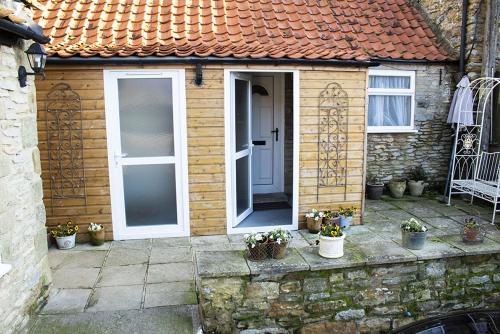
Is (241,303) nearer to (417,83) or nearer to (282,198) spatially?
(282,198)

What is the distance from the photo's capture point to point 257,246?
15.1 ft

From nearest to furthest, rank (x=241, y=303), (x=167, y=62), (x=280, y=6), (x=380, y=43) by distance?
(x=241, y=303) → (x=167, y=62) → (x=280, y=6) → (x=380, y=43)

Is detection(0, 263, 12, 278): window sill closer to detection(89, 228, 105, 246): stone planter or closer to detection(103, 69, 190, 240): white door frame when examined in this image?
detection(89, 228, 105, 246): stone planter

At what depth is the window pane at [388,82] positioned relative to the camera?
831cm

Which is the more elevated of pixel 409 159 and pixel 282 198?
pixel 409 159

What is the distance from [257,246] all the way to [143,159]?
238cm

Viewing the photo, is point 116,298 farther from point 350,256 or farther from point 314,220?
point 314,220

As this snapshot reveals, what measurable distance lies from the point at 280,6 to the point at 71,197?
5016 mm

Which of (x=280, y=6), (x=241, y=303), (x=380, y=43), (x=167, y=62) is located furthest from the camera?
(x=380, y=43)

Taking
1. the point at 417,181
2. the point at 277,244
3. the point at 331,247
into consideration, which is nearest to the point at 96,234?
the point at 277,244

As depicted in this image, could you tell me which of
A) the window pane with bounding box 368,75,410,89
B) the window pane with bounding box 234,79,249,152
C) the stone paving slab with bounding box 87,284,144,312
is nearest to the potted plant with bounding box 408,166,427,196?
the window pane with bounding box 368,75,410,89

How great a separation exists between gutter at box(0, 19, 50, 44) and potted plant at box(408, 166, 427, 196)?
711 centimetres

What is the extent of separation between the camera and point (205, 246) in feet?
18.9

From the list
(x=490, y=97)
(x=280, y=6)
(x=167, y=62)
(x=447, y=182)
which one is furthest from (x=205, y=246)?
(x=490, y=97)
